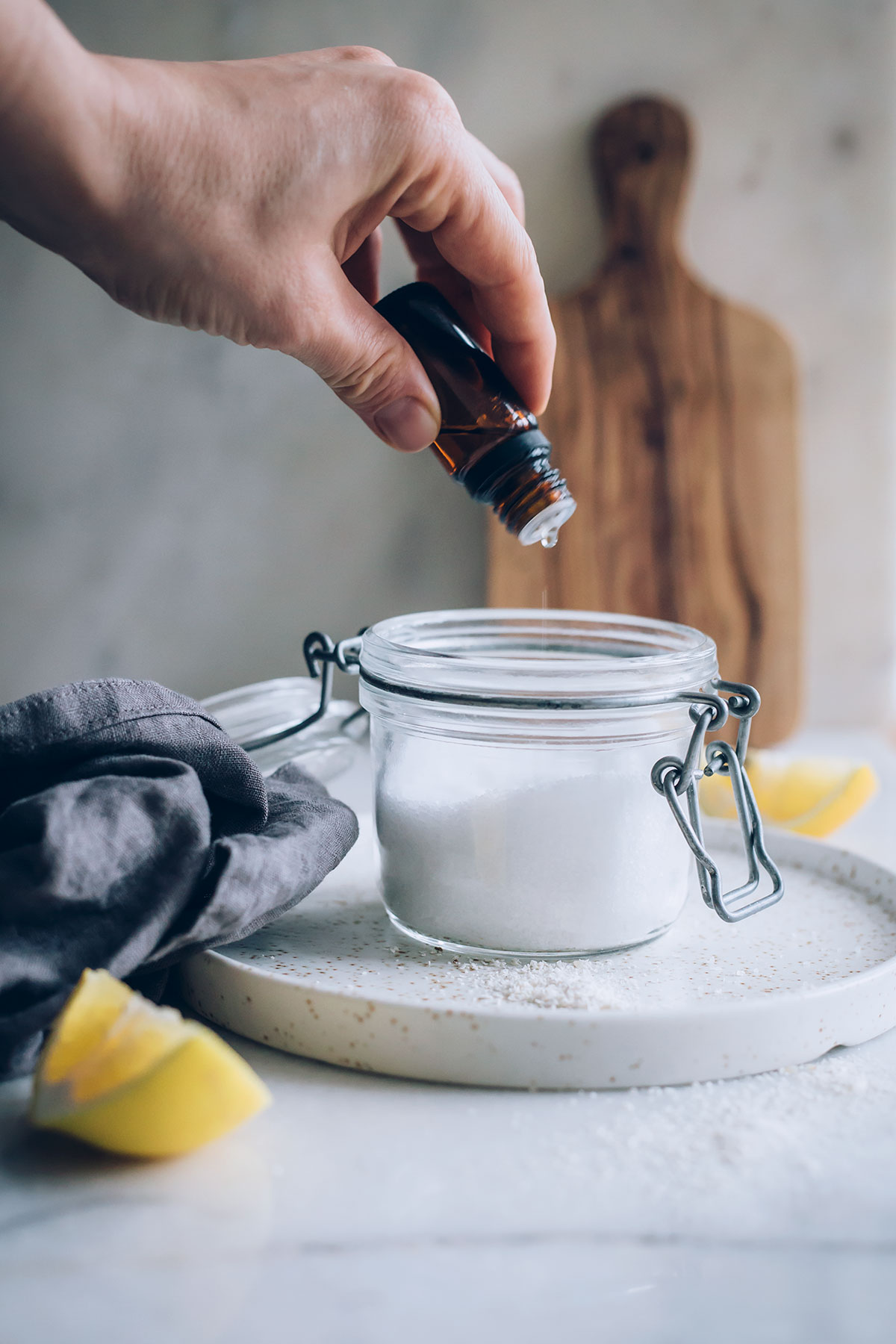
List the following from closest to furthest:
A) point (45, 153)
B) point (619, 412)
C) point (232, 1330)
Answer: point (232, 1330)
point (45, 153)
point (619, 412)

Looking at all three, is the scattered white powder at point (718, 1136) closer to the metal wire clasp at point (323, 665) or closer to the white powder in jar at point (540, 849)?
the white powder in jar at point (540, 849)

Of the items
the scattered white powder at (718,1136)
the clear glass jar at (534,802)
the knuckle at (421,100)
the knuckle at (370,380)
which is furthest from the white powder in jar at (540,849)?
the knuckle at (421,100)

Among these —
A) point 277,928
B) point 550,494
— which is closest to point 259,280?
point 550,494

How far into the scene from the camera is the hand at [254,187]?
21.0 inches

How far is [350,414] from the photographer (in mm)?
1487

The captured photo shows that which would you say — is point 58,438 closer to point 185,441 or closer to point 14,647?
point 185,441

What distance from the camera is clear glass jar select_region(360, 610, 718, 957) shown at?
612 mm

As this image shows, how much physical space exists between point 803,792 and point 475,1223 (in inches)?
27.6

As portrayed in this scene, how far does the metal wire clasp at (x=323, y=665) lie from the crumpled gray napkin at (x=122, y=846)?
0.15 metres

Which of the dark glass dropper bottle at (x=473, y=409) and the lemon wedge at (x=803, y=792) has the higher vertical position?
the dark glass dropper bottle at (x=473, y=409)

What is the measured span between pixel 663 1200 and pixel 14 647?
1291 millimetres

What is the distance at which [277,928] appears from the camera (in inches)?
27.1

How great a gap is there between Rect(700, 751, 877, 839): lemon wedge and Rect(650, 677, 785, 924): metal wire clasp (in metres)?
0.38

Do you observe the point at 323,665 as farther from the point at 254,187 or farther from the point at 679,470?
the point at 679,470
